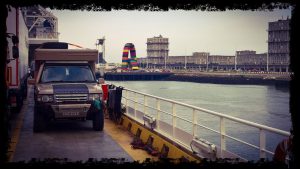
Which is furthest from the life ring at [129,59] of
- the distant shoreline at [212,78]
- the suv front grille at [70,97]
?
the suv front grille at [70,97]

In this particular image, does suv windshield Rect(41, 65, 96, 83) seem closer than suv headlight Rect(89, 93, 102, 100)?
No

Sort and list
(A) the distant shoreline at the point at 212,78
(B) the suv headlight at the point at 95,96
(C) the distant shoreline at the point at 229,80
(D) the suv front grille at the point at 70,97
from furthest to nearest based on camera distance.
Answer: (A) the distant shoreline at the point at 212,78 < (C) the distant shoreline at the point at 229,80 < (B) the suv headlight at the point at 95,96 < (D) the suv front grille at the point at 70,97

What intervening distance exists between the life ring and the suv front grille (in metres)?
159

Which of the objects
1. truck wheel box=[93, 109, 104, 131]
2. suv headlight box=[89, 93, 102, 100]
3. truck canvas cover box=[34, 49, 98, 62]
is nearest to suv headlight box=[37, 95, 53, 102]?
suv headlight box=[89, 93, 102, 100]

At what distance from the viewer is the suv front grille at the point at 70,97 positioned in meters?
10.3

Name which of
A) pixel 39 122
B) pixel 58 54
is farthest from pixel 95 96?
pixel 58 54

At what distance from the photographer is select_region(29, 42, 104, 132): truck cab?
10328 millimetres

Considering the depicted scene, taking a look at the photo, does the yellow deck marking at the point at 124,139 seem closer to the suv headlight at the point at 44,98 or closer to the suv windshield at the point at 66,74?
the suv windshield at the point at 66,74

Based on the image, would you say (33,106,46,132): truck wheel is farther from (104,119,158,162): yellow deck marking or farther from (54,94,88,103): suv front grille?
(104,119,158,162): yellow deck marking

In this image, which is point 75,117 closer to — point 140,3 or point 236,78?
point 140,3

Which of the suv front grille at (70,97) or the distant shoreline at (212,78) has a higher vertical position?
the suv front grille at (70,97)

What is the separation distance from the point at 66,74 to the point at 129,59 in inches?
6647

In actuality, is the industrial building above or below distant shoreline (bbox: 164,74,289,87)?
above

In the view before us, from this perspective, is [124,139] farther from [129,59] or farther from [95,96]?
[129,59]
